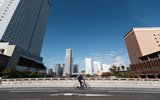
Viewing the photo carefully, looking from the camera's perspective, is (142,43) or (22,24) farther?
(142,43)

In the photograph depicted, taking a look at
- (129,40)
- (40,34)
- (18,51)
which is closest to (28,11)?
(40,34)

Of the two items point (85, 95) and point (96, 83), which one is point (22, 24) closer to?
point (96, 83)

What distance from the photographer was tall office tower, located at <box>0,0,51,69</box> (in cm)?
7571

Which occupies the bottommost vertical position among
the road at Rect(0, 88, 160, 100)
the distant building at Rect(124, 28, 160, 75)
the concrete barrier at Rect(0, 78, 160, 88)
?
the road at Rect(0, 88, 160, 100)

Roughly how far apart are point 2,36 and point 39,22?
64863mm

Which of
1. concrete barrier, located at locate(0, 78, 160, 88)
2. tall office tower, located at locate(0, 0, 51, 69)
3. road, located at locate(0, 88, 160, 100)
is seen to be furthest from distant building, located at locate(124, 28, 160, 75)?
road, located at locate(0, 88, 160, 100)

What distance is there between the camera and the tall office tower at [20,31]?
75713mm

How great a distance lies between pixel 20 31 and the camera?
339 feet

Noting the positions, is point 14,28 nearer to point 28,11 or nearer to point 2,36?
point 2,36

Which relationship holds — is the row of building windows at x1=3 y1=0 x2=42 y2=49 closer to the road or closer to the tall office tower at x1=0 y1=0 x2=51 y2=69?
the tall office tower at x1=0 y1=0 x2=51 y2=69

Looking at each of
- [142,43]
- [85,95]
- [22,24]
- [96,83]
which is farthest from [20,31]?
[85,95]

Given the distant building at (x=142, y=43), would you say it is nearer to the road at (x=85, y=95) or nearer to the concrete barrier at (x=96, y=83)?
the concrete barrier at (x=96, y=83)

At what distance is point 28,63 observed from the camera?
9806 cm

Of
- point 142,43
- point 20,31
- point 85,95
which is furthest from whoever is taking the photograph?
point 142,43
